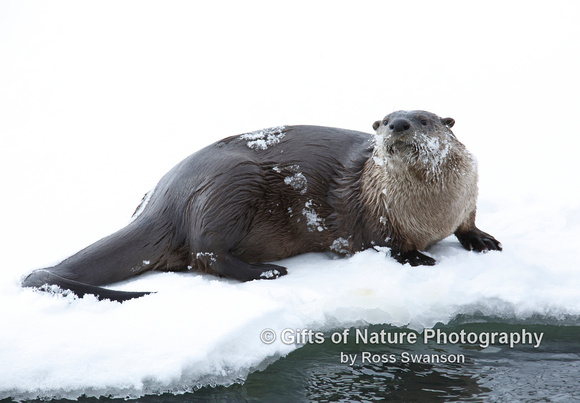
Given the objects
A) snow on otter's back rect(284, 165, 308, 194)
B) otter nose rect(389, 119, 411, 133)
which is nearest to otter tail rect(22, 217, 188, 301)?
snow on otter's back rect(284, 165, 308, 194)

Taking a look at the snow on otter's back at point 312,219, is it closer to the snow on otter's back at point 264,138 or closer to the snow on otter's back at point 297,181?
the snow on otter's back at point 297,181

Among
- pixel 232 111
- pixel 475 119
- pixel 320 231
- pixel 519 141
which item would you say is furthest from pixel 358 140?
pixel 232 111

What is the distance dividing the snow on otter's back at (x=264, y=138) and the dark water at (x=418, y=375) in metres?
1.15

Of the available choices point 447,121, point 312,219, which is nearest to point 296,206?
point 312,219

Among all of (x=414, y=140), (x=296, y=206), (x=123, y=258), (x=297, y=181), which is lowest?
(x=123, y=258)

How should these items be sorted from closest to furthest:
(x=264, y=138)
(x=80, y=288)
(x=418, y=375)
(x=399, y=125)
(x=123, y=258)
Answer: (x=418, y=375), (x=80, y=288), (x=399, y=125), (x=123, y=258), (x=264, y=138)

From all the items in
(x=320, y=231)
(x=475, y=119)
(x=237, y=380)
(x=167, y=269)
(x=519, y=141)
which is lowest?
(x=237, y=380)

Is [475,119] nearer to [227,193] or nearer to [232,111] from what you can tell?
[232,111]

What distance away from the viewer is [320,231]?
11.0ft

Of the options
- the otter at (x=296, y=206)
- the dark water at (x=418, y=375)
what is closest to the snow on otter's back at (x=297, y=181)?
the otter at (x=296, y=206)

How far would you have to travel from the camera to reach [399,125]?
3.00 metres

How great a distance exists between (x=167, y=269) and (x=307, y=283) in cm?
73

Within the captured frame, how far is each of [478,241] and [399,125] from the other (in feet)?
2.70

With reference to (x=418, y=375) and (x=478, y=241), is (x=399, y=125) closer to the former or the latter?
(x=478, y=241)
